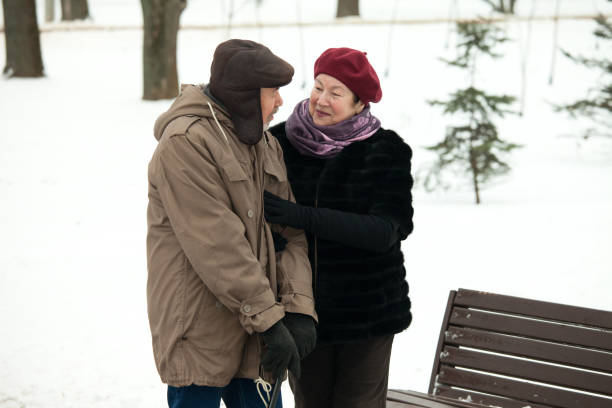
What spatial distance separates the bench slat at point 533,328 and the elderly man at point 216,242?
162cm

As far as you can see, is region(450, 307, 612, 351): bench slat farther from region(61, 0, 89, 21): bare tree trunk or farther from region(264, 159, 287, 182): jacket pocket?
region(61, 0, 89, 21): bare tree trunk

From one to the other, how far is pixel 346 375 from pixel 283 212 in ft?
2.54

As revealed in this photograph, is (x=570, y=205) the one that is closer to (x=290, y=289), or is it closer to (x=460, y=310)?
(x=460, y=310)

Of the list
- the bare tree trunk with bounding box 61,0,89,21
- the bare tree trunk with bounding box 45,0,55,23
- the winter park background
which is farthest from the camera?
the bare tree trunk with bounding box 45,0,55,23

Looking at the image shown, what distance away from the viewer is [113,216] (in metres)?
7.92

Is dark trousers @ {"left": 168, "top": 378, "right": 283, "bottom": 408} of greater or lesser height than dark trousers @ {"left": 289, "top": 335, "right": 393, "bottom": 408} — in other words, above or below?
above

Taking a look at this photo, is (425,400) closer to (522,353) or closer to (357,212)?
(522,353)

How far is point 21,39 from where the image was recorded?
14.0 metres

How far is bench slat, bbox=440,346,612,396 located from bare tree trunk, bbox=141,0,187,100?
34.0 ft

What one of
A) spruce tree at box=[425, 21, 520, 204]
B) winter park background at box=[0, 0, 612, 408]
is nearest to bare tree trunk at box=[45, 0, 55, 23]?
winter park background at box=[0, 0, 612, 408]

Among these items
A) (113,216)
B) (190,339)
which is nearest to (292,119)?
(190,339)

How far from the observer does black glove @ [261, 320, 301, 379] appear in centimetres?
225

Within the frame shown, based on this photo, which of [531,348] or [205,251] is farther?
[531,348]

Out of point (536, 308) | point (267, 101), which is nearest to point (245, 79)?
point (267, 101)
